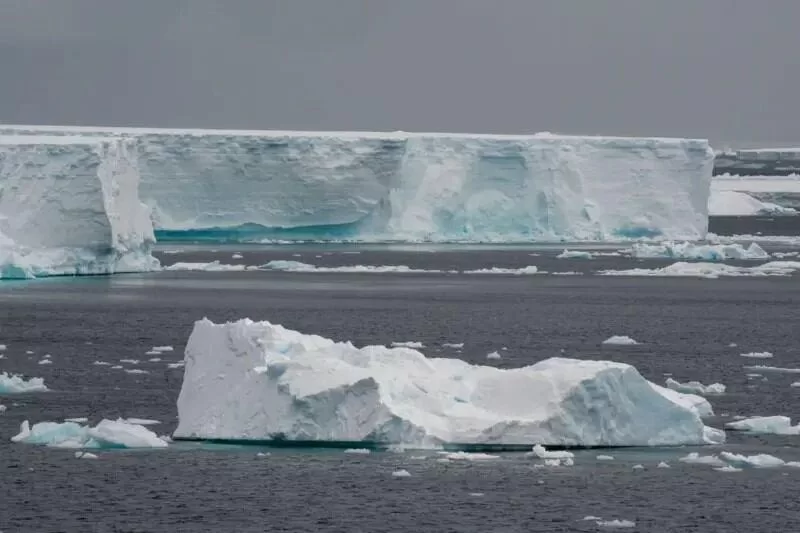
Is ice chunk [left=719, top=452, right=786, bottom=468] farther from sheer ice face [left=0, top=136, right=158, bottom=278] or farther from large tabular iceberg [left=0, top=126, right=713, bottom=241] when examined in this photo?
large tabular iceberg [left=0, top=126, right=713, bottom=241]

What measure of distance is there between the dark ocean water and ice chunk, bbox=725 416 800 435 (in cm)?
16

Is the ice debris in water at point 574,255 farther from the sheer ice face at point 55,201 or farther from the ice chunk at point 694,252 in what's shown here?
the sheer ice face at point 55,201

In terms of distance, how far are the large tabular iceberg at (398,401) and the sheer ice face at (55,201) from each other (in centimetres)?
1362

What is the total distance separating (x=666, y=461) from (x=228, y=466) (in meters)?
3.08

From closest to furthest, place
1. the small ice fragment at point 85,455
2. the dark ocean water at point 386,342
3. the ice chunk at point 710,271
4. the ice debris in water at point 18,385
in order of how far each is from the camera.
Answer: the dark ocean water at point 386,342, the small ice fragment at point 85,455, the ice debris in water at point 18,385, the ice chunk at point 710,271

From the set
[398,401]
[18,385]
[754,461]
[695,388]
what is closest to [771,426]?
[754,461]

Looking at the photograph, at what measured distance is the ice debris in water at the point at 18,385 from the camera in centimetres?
1433

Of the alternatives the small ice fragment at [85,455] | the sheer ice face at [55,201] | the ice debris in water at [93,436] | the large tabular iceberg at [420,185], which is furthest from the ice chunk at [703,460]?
the large tabular iceberg at [420,185]


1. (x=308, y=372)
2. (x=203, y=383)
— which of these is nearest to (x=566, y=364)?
(x=308, y=372)

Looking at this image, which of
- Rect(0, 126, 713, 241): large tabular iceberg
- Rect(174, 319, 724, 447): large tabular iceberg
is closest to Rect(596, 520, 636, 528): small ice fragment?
Rect(174, 319, 724, 447): large tabular iceberg

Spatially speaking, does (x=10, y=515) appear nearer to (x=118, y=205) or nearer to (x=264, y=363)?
(x=264, y=363)

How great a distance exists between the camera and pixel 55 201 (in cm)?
2489

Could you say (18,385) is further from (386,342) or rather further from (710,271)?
(710,271)

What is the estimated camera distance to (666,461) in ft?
36.6
